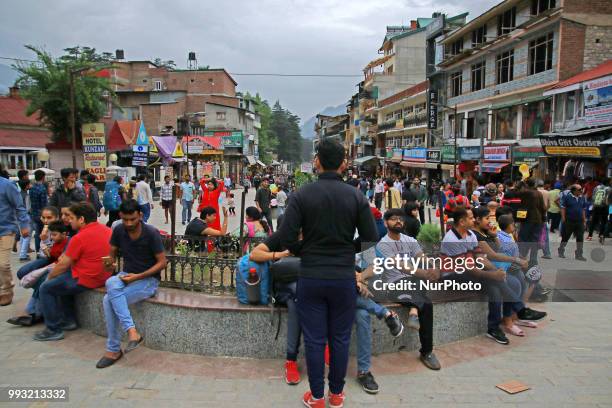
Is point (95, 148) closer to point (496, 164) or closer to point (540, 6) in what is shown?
point (496, 164)

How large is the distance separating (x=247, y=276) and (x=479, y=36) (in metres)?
28.5

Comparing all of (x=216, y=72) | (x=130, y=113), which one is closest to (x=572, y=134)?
(x=130, y=113)

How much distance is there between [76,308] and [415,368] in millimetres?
3805

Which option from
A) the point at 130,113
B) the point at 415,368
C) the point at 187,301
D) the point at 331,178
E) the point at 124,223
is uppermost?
the point at 130,113

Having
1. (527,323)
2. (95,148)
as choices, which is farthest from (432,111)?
(527,323)

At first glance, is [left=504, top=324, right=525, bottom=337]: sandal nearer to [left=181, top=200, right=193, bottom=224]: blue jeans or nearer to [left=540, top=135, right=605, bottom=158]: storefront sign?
[left=181, top=200, right=193, bottom=224]: blue jeans

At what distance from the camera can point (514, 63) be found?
944 inches

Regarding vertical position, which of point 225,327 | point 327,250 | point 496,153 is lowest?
point 225,327

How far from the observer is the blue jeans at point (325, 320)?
3.20 metres

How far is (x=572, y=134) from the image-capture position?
15.7 metres

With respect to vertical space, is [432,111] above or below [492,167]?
above

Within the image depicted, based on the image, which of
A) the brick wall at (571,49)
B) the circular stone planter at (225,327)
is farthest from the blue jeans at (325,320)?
the brick wall at (571,49)

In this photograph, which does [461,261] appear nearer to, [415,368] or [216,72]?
[415,368]

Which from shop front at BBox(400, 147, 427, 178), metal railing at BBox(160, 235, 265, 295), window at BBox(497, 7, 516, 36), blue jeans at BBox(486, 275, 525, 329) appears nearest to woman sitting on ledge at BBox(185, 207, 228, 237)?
metal railing at BBox(160, 235, 265, 295)
